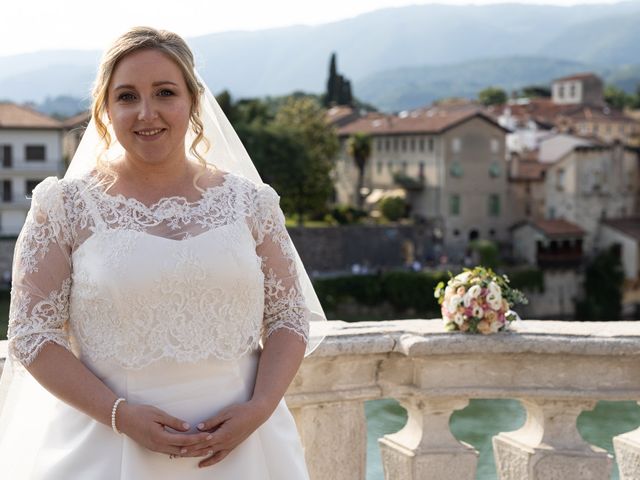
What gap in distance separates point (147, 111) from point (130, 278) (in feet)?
1.31

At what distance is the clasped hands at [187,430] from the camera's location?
2.41 meters

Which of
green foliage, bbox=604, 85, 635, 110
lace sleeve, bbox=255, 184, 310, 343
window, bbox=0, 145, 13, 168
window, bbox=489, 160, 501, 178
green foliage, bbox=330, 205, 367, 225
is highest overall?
lace sleeve, bbox=255, 184, 310, 343

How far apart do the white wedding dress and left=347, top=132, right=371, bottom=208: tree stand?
4595cm

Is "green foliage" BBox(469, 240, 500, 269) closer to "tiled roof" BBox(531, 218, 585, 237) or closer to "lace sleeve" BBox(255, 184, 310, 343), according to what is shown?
"tiled roof" BBox(531, 218, 585, 237)

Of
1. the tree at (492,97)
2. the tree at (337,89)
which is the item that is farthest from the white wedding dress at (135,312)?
the tree at (492,97)

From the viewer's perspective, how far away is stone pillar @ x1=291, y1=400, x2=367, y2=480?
334 centimetres

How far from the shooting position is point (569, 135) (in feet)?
164

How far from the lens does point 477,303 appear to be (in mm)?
3455

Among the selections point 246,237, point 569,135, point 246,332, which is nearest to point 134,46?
point 246,237

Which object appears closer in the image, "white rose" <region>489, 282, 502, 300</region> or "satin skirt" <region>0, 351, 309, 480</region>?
"satin skirt" <region>0, 351, 309, 480</region>

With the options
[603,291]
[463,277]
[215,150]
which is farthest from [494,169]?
[215,150]

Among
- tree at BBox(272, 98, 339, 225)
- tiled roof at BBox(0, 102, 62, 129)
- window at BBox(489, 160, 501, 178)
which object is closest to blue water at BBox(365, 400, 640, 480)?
tree at BBox(272, 98, 339, 225)

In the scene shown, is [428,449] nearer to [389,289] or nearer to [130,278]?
[130,278]

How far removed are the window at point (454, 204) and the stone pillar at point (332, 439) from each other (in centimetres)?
4454
